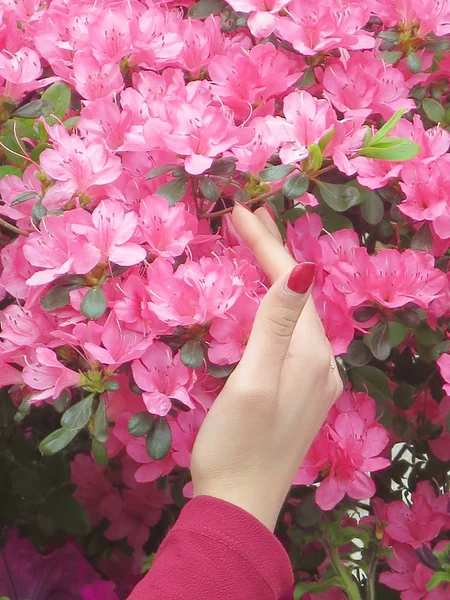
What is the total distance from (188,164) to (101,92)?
180 millimetres

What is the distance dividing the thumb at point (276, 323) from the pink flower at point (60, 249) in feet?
0.57

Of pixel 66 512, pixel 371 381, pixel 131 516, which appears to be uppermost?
pixel 371 381

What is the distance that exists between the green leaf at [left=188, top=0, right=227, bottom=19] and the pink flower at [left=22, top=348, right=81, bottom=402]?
47 centimetres

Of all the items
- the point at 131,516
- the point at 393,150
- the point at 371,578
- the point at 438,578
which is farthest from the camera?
the point at 131,516

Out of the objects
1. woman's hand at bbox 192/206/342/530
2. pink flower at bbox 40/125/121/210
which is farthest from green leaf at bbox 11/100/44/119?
woman's hand at bbox 192/206/342/530

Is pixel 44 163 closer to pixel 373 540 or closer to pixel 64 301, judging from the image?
pixel 64 301

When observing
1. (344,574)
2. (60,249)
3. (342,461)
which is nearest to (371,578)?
(344,574)

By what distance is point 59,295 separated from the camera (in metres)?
0.79

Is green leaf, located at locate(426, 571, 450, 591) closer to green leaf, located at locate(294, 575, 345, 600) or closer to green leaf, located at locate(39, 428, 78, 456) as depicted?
green leaf, located at locate(294, 575, 345, 600)

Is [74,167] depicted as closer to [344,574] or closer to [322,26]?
[322,26]


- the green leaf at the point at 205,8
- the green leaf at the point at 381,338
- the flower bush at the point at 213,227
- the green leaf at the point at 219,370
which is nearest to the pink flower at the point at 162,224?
the flower bush at the point at 213,227

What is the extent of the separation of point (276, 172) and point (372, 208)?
15 cm

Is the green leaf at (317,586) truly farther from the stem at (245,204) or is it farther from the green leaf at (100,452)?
the stem at (245,204)

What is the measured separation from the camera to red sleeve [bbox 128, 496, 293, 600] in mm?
673
